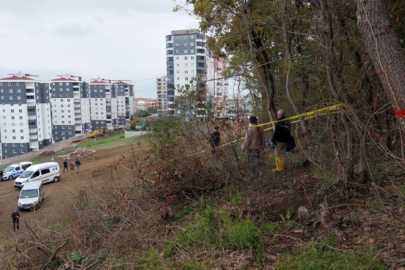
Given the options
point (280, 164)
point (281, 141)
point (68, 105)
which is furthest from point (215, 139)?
Answer: point (68, 105)

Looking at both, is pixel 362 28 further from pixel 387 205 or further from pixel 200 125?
pixel 200 125

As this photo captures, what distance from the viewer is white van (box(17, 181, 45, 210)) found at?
57.2 feet

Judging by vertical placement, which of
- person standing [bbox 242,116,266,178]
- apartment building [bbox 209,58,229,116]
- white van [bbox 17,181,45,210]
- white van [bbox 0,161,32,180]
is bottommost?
white van [bbox 0,161,32,180]

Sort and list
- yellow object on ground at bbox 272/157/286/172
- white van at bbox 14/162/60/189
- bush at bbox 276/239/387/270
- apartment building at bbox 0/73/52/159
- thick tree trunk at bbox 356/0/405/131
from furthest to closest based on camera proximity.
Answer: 1. apartment building at bbox 0/73/52/159
2. white van at bbox 14/162/60/189
3. yellow object on ground at bbox 272/157/286/172
4. thick tree trunk at bbox 356/0/405/131
5. bush at bbox 276/239/387/270

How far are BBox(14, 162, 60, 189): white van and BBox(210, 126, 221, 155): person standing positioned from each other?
2130 centimetres

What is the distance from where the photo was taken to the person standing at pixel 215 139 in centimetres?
694

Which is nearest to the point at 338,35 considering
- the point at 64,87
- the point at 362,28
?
the point at 362,28

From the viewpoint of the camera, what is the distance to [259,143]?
704 centimetres

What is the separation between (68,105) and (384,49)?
80.8 metres

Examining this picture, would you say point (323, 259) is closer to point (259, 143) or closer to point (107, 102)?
point (259, 143)

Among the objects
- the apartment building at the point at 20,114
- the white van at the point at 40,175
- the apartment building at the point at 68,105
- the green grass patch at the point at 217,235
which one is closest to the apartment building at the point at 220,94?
the green grass patch at the point at 217,235

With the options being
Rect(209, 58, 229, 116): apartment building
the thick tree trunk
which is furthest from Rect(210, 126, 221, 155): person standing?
the thick tree trunk

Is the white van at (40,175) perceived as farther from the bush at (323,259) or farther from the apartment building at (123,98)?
the apartment building at (123,98)

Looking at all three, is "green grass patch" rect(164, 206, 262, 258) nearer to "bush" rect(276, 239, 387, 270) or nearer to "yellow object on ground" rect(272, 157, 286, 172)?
"bush" rect(276, 239, 387, 270)
